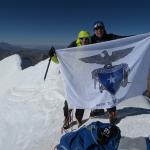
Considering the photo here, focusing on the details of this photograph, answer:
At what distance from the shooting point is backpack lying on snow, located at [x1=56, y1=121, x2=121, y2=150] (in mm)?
7160

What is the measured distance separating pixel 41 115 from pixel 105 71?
439cm

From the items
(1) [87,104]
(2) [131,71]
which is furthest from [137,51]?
(1) [87,104]

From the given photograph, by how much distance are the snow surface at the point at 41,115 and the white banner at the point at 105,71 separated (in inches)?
35.1

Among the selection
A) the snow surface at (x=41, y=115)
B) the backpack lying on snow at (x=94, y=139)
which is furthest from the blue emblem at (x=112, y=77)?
the backpack lying on snow at (x=94, y=139)

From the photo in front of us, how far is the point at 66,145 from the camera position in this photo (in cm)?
739

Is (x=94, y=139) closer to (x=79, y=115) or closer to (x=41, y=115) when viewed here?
(x=79, y=115)

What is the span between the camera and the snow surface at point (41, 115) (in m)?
10.2

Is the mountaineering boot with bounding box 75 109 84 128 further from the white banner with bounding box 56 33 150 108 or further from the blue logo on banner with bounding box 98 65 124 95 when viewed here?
the blue logo on banner with bounding box 98 65 124 95

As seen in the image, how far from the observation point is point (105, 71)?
9.84 meters

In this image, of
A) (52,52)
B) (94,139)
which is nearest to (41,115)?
(52,52)

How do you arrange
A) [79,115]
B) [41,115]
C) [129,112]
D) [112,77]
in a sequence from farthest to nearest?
[41,115]
[129,112]
[79,115]
[112,77]

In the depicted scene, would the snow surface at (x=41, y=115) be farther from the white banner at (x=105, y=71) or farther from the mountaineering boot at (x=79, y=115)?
the white banner at (x=105, y=71)

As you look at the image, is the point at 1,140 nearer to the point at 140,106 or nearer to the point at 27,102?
the point at 27,102

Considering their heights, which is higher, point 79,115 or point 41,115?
point 79,115
